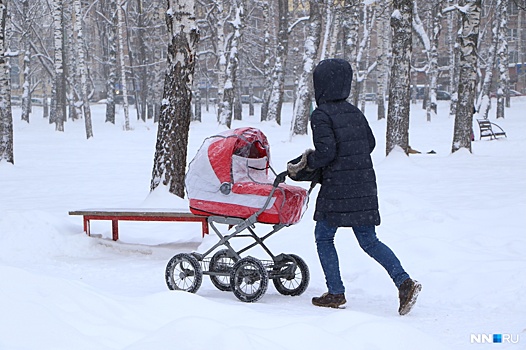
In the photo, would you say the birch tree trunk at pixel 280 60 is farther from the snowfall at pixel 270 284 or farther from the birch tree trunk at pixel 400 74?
the snowfall at pixel 270 284

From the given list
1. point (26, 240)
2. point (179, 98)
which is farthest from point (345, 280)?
point (179, 98)

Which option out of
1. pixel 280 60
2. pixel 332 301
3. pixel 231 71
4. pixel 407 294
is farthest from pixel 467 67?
pixel 280 60

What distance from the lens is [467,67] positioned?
17.6 m

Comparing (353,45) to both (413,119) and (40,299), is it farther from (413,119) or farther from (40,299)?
(40,299)

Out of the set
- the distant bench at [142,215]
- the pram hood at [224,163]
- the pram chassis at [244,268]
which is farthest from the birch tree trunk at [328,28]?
the pram chassis at [244,268]

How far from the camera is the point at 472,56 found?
17.5 metres

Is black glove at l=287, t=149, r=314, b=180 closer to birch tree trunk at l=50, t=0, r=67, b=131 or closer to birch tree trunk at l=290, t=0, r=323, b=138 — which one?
birch tree trunk at l=290, t=0, r=323, b=138

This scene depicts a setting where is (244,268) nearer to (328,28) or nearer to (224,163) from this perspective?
(224,163)

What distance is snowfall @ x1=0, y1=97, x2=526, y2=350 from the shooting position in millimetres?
4191

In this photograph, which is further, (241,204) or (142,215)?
(142,215)

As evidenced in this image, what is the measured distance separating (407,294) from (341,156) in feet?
3.68

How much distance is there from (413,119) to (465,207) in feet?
102

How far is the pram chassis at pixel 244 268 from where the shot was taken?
605 centimetres

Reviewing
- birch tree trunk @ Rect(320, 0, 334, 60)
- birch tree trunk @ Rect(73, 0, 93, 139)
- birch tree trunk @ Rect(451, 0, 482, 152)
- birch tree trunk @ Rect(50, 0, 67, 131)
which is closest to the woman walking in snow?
birch tree trunk @ Rect(451, 0, 482, 152)
